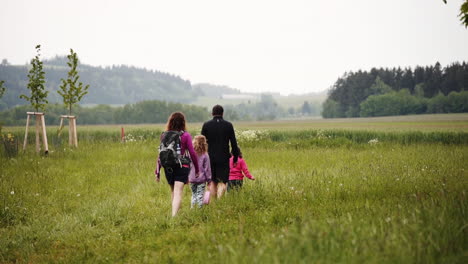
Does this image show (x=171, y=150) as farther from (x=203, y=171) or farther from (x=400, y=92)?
(x=400, y=92)

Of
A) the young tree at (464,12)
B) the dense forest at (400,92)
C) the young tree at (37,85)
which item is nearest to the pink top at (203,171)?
the young tree at (464,12)

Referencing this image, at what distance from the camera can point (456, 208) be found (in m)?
5.08

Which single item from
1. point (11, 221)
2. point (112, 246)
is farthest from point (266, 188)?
point (11, 221)

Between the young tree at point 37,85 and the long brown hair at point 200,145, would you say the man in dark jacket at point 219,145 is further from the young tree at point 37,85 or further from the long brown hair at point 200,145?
the young tree at point 37,85

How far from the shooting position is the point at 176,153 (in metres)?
7.34

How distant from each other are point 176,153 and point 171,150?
117mm

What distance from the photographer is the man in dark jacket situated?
8.30 metres

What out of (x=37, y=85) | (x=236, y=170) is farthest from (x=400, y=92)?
(x=236, y=170)

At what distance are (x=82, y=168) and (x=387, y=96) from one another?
99.5 metres

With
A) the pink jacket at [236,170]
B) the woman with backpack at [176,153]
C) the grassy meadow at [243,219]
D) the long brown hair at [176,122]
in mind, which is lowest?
the grassy meadow at [243,219]

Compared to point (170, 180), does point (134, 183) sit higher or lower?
lower

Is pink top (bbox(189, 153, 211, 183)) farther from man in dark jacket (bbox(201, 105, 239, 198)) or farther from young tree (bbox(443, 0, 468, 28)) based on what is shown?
young tree (bbox(443, 0, 468, 28))

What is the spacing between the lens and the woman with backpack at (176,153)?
24.0ft

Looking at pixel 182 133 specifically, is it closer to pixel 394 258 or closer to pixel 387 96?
pixel 394 258
